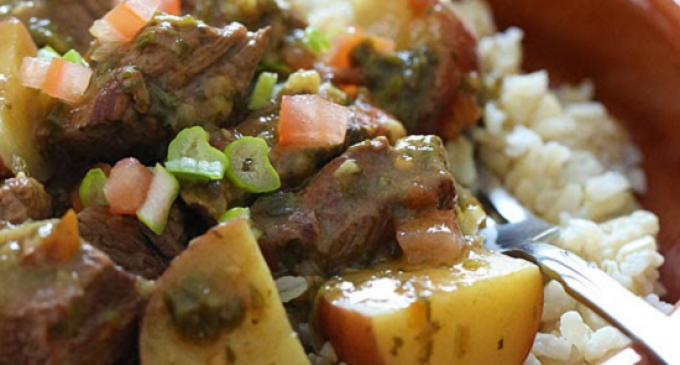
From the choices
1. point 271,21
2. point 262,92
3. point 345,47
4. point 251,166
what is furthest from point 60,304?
point 345,47

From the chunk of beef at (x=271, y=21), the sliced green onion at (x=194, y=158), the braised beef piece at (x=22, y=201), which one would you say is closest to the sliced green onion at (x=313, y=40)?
the chunk of beef at (x=271, y=21)

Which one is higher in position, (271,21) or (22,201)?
(271,21)

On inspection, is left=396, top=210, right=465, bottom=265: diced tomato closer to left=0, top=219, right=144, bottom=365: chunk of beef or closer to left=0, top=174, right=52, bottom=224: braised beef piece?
left=0, top=219, right=144, bottom=365: chunk of beef

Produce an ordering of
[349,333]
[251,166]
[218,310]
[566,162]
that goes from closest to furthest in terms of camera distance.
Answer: [218,310] → [349,333] → [251,166] → [566,162]

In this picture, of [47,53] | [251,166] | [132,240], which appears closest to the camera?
[132,240]

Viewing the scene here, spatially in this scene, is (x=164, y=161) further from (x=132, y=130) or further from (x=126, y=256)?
(x=126, y=256)

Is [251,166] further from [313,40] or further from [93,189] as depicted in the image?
[313,40]

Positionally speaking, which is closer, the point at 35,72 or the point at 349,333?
the point at 349,333
